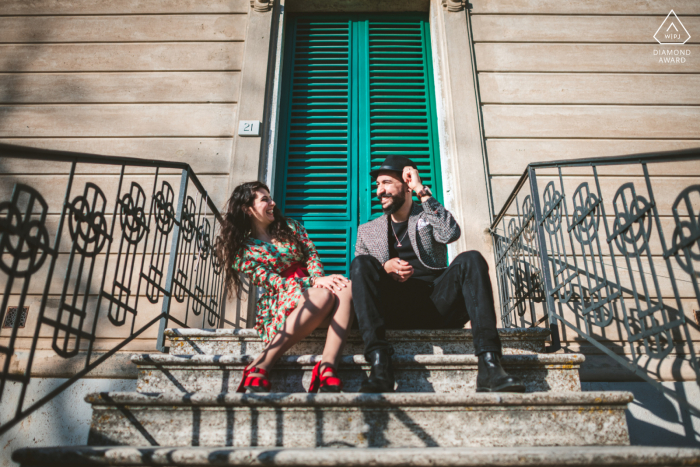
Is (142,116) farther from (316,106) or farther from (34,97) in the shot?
(316,106)

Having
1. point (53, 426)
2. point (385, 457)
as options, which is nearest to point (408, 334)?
point (385, 457)

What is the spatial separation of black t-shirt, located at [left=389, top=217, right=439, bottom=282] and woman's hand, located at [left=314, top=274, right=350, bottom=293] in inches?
16.6

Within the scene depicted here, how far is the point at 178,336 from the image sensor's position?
236cm

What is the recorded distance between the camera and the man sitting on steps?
1.86 m

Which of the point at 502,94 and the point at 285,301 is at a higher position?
the point at 502,94

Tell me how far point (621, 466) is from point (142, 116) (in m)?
3.86

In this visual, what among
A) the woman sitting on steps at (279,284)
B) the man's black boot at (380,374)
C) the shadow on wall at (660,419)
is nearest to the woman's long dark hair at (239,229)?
the woman sitting on steps at (279,284)

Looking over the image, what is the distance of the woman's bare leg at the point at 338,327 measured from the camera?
191 centimetres

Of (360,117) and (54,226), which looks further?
(360,117)

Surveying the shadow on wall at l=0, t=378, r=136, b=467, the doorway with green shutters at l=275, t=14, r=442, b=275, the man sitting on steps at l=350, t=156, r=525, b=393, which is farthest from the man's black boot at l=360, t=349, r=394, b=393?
the shadow on wall at l=0, t=378, r=136, b=467

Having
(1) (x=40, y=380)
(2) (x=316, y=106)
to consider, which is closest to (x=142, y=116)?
(2) (x=316, y=106)

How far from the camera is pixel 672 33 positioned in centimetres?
404

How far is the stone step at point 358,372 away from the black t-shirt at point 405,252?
561 mm

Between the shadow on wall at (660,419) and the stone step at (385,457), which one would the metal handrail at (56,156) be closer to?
the stone step at (385,457)
